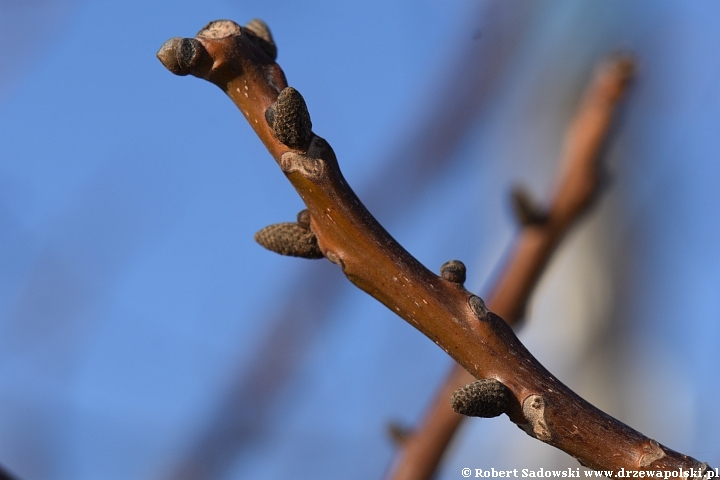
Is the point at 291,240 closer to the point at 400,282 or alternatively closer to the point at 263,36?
the point at 400,282

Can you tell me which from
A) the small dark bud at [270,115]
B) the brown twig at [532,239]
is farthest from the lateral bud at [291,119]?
the brown twig at [532,239]

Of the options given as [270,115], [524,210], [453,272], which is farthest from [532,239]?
[270,115]

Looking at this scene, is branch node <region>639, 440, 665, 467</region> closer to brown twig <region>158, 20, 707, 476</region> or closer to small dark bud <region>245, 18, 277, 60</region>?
brown twig <region>158, 20, 707, 476</region>

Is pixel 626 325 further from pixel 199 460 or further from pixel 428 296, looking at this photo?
pixel 428 296

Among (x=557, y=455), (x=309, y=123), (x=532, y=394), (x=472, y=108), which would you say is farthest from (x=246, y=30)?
(x=557, y=455)

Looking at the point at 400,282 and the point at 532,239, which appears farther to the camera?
the point at 532,239

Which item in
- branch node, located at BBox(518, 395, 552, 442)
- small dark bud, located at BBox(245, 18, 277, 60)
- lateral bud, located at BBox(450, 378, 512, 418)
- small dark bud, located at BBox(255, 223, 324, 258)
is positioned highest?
small dark bud, located at BBox(245, 18, 277, 60)

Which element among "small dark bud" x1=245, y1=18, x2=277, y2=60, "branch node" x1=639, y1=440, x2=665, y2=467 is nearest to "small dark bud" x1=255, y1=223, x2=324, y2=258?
"small dark bud" x1=245, y1=18, x2=277, y2=60
